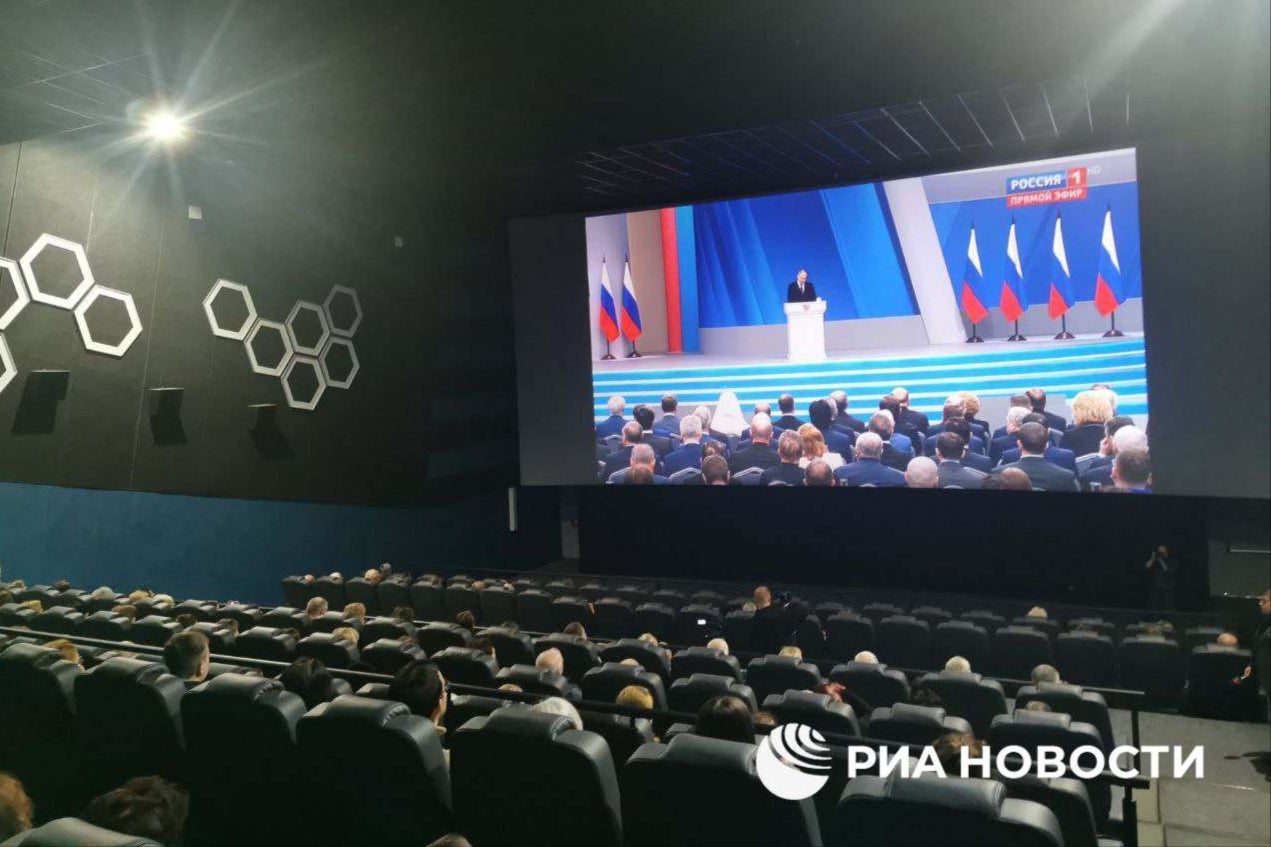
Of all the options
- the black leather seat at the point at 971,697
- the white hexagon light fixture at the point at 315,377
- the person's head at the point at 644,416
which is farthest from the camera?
the person's head at the point at 644,416

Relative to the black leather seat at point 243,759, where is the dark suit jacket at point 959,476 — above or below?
above

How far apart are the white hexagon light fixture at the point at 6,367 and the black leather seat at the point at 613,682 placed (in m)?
7.06

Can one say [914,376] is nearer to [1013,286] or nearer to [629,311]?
[1013,286]

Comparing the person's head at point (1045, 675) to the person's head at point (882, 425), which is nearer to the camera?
the person's head at point (1045, 675)

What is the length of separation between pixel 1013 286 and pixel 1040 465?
2009mm

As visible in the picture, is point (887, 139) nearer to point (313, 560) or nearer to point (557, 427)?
point (557, 427)

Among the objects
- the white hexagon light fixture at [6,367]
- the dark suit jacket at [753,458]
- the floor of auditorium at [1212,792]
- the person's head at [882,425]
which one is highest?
the white hexagon light fixture at [6,367]

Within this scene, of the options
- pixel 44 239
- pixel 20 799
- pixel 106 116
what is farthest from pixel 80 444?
pixel 20 799

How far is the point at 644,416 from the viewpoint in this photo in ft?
37.6

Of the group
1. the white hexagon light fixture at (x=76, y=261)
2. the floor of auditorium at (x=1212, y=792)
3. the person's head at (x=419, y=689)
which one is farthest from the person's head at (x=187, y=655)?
the white hexagon light fixture at (x=76, y=261)

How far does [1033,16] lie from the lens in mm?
5656

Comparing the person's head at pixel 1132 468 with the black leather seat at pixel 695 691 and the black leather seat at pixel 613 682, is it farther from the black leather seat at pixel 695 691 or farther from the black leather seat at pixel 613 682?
the black leather seat at pixel 613 682

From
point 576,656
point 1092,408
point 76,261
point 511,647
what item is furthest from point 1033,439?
point 76,261

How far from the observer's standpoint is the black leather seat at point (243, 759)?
2723mm
